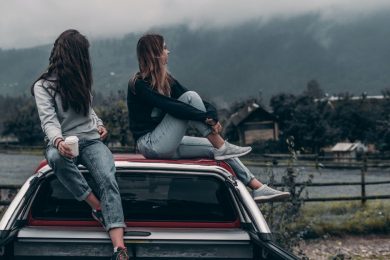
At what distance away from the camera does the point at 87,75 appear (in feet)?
12.3

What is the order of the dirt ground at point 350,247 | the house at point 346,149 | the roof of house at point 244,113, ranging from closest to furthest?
1. the dirt ground at point 350,247
2. the house at point 346,149
3. the roof of house at point 244,113

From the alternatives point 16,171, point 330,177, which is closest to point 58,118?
point 330,177

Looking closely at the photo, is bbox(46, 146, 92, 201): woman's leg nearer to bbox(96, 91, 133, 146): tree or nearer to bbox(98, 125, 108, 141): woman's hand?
bbox(98, 125, 108, 141): woman's hand

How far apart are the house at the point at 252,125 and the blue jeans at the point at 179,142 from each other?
69.7 meters

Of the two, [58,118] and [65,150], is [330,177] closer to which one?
[58,118]

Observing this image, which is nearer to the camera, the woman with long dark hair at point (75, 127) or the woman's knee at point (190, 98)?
the woman with long dark hair at point (75, 127)

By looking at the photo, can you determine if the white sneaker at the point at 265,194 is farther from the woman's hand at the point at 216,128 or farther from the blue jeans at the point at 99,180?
the blue jeans at the point at 99,180

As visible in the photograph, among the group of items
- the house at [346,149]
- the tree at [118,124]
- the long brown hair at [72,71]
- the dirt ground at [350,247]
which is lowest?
the house at [346,149]

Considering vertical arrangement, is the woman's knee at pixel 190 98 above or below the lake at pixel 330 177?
above

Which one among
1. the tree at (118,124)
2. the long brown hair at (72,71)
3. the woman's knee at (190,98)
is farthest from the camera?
the tree at (118,124)

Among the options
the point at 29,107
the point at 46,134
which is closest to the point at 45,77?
the point at 46,134

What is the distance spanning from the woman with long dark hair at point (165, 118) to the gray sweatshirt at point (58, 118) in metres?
0.45

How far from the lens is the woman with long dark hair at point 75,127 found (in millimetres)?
3484

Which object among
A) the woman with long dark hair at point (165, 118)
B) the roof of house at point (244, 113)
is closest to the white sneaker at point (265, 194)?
the woman with long dark hair at point (165, 118)
